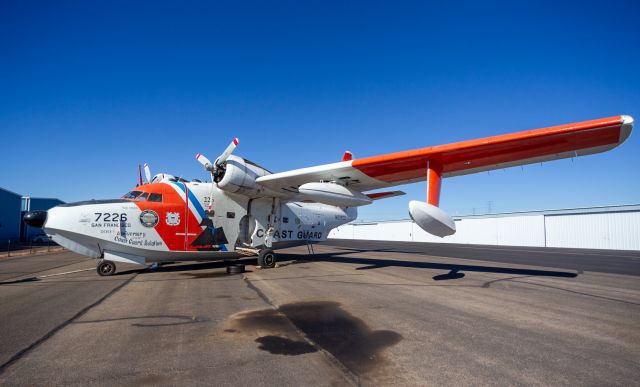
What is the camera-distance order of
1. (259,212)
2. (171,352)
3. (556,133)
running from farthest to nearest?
1. (259,212)
2. (556,133)
3. (171,352)

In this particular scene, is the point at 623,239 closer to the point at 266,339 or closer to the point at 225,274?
the point at 225,274

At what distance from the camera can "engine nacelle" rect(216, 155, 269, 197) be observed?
12.0 meters

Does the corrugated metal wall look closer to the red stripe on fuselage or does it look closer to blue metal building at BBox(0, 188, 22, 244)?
the red stripe on fuselage

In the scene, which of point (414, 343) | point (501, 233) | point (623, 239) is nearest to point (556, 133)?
point (414, 343)

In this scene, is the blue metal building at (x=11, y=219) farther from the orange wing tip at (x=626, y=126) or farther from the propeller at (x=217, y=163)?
the orange wing tip at (x=626, y=126)

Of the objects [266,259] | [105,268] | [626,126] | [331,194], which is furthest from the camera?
[266,259]

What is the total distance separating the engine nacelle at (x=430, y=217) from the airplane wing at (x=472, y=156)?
176 centimetres

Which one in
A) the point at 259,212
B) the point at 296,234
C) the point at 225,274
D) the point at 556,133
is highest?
the point at 556,133

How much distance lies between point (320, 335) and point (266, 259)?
8.67 m

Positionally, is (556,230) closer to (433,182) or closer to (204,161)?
(433,182)

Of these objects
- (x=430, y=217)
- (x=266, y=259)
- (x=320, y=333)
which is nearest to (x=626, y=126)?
(x=430, y=217)

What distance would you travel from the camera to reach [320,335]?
4383 mm

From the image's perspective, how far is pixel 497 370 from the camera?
3295 millimetres

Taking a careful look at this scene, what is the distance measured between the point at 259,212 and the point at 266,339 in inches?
401
